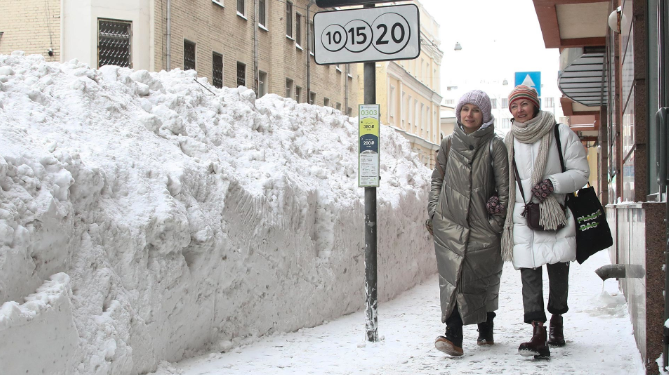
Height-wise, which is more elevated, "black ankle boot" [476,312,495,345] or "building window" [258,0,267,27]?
"building window" [258,0,267,27]

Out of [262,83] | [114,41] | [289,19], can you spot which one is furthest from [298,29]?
[114,41]

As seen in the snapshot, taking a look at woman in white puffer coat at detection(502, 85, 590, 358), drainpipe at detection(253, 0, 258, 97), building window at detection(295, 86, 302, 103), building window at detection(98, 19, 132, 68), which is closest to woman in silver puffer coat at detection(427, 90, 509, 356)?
woman in white puffer coat at detection(502, 85, 590, 358)

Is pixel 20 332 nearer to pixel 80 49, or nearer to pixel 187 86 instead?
pixel 187 86

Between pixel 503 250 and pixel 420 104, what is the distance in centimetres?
4956

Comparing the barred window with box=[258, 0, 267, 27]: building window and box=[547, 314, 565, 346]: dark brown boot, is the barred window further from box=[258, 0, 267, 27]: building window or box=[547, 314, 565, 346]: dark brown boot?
box=[547, 314, 565, 346]: dark brown boot

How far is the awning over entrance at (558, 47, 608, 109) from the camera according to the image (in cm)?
1529

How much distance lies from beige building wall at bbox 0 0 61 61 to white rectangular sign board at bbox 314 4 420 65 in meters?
16.3

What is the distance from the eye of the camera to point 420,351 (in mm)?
5660

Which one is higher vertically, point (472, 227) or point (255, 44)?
point (255, 44)

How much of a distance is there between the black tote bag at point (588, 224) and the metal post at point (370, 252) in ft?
4.88

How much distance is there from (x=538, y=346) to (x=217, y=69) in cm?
2074

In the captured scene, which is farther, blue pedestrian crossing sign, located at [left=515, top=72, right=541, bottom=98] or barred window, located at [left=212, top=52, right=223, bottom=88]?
barred window, located at [left=212, top=52, right=223, bottom=88]

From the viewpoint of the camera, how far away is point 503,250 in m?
5.47

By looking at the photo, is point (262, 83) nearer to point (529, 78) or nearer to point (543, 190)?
point (529, 78)
